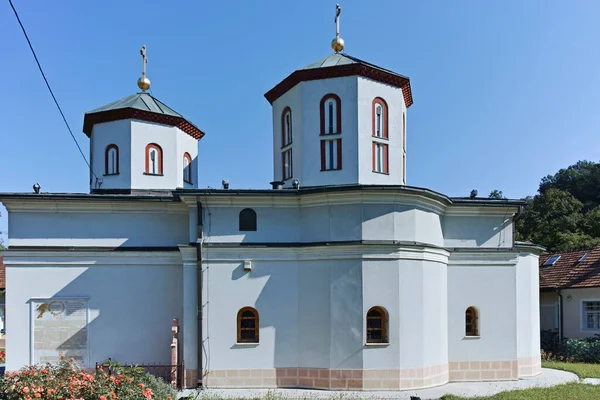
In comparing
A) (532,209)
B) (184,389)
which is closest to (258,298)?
(184,389)

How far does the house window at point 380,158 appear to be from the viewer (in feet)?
52.4

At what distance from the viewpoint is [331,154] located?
624 inches

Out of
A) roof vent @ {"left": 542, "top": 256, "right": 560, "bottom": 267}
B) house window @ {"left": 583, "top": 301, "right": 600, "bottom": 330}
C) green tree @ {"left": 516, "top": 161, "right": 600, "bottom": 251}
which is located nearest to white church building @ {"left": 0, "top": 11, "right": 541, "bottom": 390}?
house window @ {"left": 583, "top": 301, "right": 600, "bottom": 330}

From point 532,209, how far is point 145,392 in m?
42.8

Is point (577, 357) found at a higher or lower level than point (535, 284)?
lower

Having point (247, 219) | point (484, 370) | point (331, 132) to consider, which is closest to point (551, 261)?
point (484, 370)

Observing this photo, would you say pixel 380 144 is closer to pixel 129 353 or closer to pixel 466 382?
pixel 466 382

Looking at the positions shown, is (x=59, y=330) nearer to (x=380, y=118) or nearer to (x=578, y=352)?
(x=380, y=118)

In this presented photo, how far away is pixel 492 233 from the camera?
16281mm

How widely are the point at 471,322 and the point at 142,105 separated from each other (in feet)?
43.4

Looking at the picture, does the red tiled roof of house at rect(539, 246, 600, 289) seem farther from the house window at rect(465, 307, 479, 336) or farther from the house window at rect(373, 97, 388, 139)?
the house window at rect(373, 97, 388, 139)

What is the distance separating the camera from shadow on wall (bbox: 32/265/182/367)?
49.5 ft

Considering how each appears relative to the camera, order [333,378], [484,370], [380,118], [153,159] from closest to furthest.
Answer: [333,378] → [484,370] → [380,118] → [153,159]

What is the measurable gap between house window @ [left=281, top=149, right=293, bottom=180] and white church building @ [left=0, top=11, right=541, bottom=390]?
0.19 feet
